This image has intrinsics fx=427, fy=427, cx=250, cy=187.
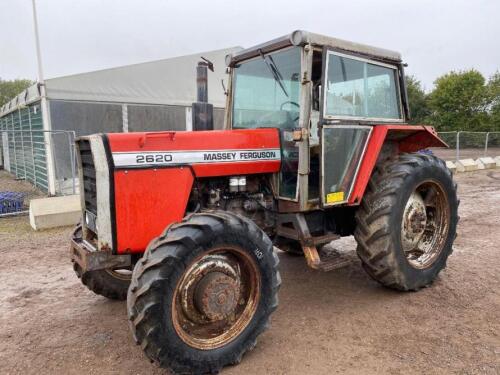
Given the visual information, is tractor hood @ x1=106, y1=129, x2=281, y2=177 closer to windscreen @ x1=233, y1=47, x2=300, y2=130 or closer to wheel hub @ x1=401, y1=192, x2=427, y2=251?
windscreen @ x1=233, y1=47, x2=300, y2=130

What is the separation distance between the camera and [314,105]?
3699 millimetres

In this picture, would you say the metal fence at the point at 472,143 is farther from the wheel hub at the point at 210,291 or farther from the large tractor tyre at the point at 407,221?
the wheel hub at the point at 210,291

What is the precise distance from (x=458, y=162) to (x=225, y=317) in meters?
14.9

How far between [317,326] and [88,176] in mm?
2182

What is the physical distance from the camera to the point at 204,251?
2797mm

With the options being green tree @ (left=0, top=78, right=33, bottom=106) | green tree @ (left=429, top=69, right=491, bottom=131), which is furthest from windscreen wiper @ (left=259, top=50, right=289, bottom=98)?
green tree @ (left=0, top=78, right=33, bottom=106)

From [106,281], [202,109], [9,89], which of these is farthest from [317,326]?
[9,89]

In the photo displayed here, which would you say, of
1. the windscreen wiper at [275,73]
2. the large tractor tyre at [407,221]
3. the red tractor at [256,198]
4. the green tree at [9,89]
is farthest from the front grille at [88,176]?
the green tree at [9,89]

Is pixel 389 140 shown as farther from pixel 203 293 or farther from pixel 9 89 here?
pixel 9 89

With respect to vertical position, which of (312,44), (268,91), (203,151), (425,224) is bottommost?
(425,224)

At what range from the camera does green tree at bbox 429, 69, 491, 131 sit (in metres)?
27.8

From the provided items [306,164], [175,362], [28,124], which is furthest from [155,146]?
[28,124]

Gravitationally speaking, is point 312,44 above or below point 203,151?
above

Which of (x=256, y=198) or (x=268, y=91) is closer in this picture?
(x=256, y=198)
